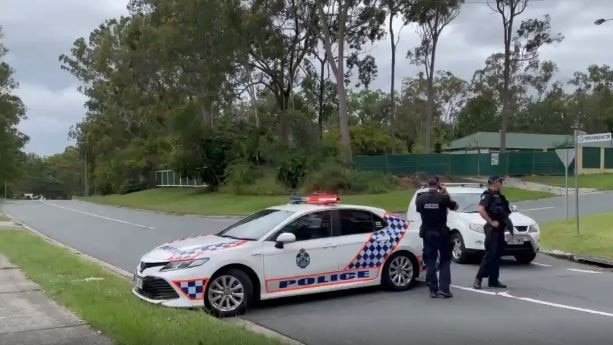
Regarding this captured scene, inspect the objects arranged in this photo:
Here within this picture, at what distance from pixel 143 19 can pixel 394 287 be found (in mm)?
49421

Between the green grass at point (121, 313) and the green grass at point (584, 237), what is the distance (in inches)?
379

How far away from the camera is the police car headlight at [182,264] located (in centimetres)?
838

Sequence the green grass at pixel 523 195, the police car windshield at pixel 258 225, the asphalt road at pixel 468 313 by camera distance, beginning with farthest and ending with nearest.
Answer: the green grass at pixel 523 195 < the police car windshield at pixel 258 225 < the asphalt road at pixel 468 313

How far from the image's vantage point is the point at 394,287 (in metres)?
10.0

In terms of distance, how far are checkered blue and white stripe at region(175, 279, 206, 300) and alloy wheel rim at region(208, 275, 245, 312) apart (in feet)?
0.43

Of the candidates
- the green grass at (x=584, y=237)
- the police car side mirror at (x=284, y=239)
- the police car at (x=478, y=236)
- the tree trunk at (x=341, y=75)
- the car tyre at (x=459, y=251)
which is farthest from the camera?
the tree trunk at (x=341, y=75)

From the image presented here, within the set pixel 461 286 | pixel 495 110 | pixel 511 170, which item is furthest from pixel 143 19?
pixel 495 110

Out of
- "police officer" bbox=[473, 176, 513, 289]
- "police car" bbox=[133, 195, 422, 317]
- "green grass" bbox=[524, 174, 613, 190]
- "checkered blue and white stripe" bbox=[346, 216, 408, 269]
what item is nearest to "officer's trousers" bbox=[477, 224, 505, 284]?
"police officer" bbox=[473, 176, 513, 289]

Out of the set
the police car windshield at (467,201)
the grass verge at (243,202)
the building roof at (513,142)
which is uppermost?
the building roof at (513,142)

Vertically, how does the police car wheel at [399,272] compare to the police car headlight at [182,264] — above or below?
below

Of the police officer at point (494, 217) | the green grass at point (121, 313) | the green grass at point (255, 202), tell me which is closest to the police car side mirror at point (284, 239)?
the green grass at point (121, 313)

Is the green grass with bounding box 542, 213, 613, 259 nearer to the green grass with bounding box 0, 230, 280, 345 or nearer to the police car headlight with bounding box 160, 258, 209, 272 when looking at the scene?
the police car headlight with bounding box 160, 258, 209, 272

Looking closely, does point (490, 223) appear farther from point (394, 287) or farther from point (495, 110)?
point (495, 110)

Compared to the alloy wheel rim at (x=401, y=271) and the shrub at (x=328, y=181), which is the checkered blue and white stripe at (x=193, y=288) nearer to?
the alloy wheel rim at (x=401, y=271)
